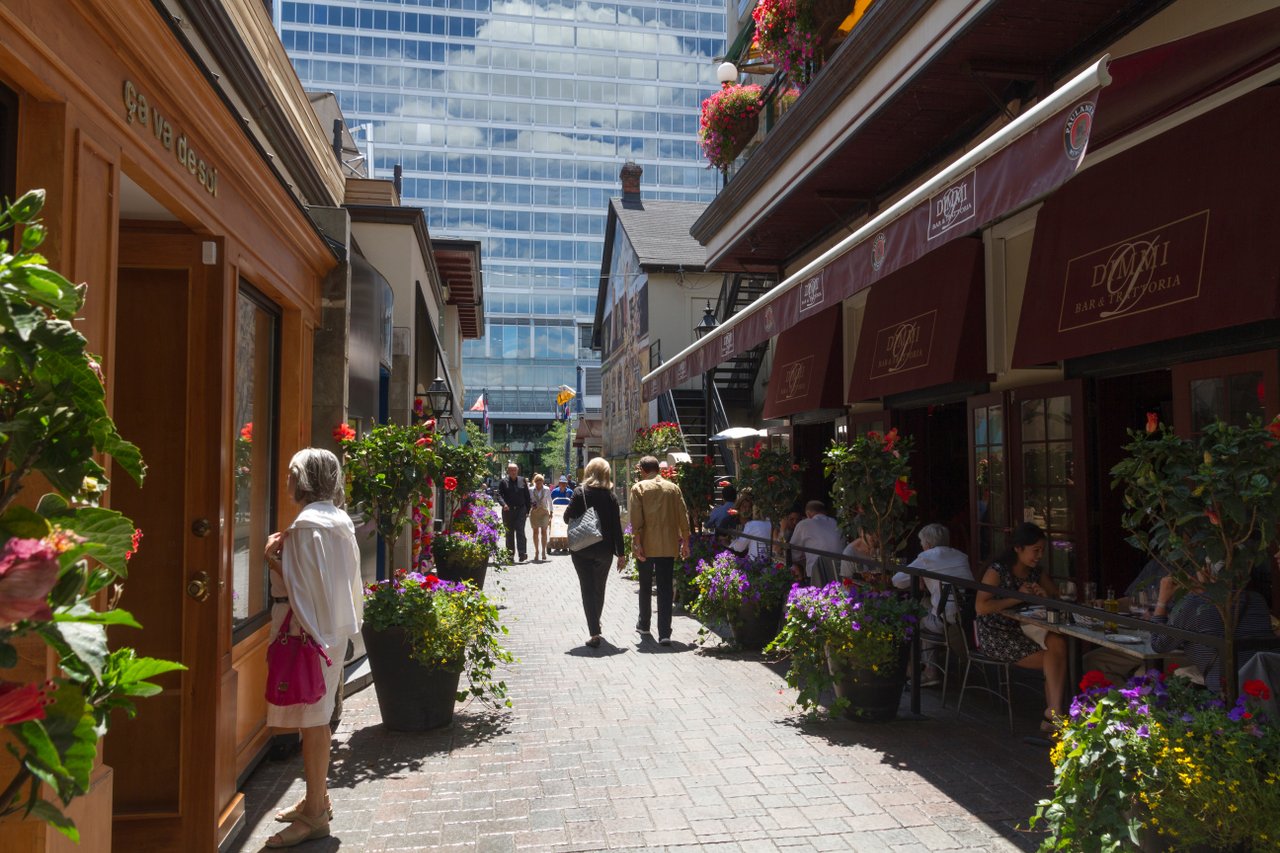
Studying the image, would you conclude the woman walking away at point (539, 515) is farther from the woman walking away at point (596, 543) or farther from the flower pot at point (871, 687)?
the flower pot at point (871, 687)

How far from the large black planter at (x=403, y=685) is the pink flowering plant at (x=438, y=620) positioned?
54 millimetres

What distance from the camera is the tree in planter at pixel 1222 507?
3600 mm

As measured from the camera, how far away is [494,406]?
8338 cm

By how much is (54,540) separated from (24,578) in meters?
0.12

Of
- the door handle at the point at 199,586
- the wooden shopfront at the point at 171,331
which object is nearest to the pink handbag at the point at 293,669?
the wooden shopfront at the point at 171,331

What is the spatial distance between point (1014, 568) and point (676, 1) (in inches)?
3655

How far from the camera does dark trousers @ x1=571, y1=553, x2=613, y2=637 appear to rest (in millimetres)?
8977

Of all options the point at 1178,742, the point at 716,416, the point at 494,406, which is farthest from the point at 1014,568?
the point at 494,406

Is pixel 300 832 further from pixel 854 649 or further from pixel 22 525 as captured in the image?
pixel 854 649

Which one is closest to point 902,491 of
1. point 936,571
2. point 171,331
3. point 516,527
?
point 936,571

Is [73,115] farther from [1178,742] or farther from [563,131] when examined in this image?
[563,131]

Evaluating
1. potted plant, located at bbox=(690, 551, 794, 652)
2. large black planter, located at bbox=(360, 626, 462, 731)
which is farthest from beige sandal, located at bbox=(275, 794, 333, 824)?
potted plant, located at bbox=(690, 551, 794, 652)

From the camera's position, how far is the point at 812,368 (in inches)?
478

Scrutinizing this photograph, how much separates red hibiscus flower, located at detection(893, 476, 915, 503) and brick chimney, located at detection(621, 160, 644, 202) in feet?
94.7
